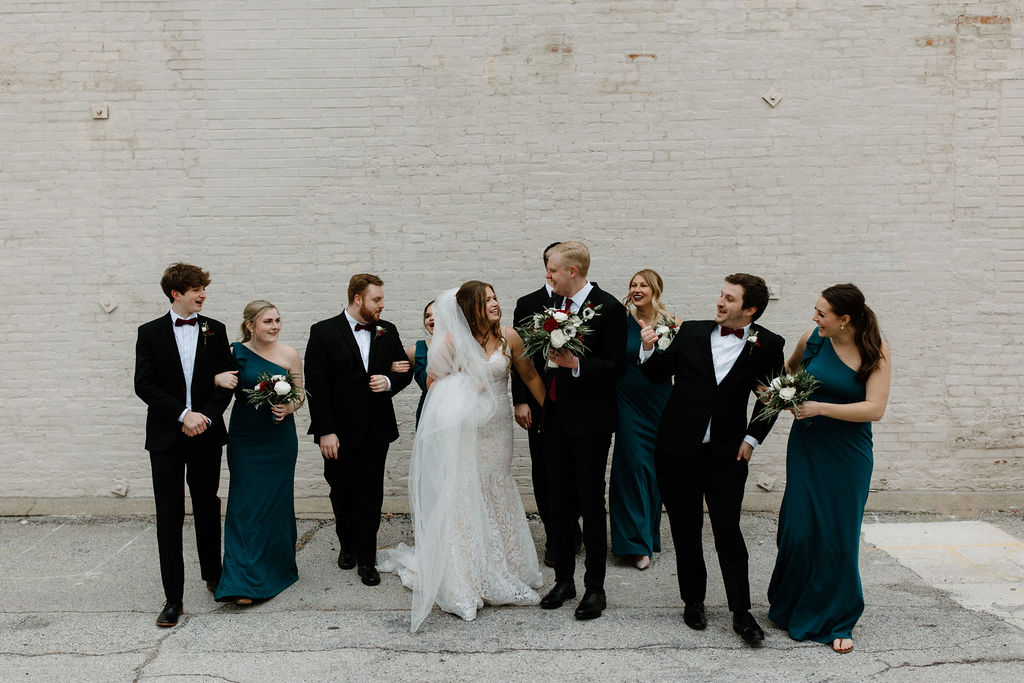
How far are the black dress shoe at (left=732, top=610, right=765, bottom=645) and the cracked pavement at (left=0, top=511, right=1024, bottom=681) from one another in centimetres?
6

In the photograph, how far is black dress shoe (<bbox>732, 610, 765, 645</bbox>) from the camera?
4945 millimetres

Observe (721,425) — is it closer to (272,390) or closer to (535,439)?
(535,439)

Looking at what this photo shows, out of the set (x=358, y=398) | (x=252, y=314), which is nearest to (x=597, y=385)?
(x=358, y=398)

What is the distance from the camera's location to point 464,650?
196 inches

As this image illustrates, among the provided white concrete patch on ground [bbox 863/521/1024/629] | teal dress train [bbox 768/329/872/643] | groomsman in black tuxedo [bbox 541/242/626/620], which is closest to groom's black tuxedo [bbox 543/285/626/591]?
groomsman in black tuxedo [bbox 541/242/626/620]

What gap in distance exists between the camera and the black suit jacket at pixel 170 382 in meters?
5.46

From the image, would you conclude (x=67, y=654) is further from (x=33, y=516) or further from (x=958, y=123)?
(x=958, y=123)

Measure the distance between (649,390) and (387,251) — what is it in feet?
8.76

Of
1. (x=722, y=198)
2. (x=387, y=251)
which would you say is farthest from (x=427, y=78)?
(x=722, y=198)

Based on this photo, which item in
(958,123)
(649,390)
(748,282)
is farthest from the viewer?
(958,123)

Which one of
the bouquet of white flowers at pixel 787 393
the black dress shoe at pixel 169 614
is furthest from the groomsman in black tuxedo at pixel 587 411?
the black dress shoe at pixel 169 614

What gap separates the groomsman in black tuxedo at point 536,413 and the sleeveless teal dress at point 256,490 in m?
1.63

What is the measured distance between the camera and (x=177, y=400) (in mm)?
5516

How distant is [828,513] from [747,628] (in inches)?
32.0
